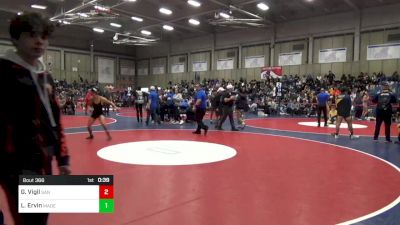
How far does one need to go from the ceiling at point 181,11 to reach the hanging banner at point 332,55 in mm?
3009

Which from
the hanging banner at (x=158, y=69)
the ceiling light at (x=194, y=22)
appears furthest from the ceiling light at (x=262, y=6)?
the hanging banner at (x=158, y=69)

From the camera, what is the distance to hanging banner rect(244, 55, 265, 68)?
30.1 meters

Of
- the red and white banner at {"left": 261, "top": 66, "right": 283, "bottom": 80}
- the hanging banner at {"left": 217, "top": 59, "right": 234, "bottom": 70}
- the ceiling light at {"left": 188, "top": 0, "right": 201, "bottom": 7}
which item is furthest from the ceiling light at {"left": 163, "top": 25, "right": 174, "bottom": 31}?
the red and white banner at {"left": 261, "top": 66, "right": 283, "bottom": 80}

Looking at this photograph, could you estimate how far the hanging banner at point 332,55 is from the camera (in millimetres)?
25220

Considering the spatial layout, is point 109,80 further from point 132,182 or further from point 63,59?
point 132,182

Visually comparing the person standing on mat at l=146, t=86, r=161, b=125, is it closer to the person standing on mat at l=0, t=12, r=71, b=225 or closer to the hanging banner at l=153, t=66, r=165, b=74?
the person standing on mat at l=0, t=12, r=71, b=225

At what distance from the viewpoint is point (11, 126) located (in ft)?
5.34

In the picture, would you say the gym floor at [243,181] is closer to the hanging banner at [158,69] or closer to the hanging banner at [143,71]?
the hanging banner at [158,69]

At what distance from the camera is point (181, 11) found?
26.5 meters

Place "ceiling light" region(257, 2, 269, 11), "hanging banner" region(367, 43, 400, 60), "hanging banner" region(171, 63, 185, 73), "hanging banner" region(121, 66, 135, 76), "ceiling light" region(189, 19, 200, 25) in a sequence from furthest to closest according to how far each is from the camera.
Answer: "hanging banner" region(121, 66, 135, 76) → "hanging banner" region(171, 63, 185, 73) → "ceiling light" region(189, 19, 200, 25) → "ceiling light" region(257, 2, 269, 11) → "hanging banner" region(367, 43, 400, 60)

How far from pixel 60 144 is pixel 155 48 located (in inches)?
1554

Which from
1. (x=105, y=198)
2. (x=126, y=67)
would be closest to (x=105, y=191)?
(x=105, y=198)

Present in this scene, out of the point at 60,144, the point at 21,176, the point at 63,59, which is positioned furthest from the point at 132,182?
the point at 63,59
